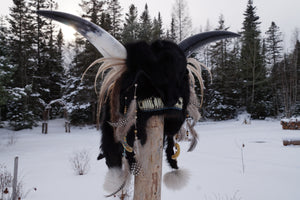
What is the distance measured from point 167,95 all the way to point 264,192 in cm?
378

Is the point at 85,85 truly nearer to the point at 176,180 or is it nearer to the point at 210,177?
the point at 210,177

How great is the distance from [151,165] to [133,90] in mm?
480

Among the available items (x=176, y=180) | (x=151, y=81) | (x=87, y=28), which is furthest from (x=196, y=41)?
(x=176, y=180)

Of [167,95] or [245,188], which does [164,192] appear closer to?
[245,188]

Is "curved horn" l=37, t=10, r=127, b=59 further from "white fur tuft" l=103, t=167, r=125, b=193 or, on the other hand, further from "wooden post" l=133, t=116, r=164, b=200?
"white fur tuft" l=103, t=167, r=125, b=193

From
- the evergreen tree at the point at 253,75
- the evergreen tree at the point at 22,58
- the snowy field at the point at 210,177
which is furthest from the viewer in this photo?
the evergreen tree at the point at 253,75

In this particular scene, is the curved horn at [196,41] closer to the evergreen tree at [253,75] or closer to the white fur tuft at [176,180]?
the white fur tuft at [176,180]

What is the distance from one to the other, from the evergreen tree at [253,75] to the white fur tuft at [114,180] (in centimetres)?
2214

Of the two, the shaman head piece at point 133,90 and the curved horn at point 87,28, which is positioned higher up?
the curved horn at point 87,28

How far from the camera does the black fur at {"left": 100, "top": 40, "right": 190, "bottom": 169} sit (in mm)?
1073

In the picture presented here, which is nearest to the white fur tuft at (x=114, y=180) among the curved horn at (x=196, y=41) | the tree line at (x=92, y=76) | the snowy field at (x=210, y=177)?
the curved horn at (x=196, y=41)

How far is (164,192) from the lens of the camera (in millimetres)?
3512

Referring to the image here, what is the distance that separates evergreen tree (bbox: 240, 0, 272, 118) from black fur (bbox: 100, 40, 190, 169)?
22.0 meters

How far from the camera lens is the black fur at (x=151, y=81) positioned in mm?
1073
